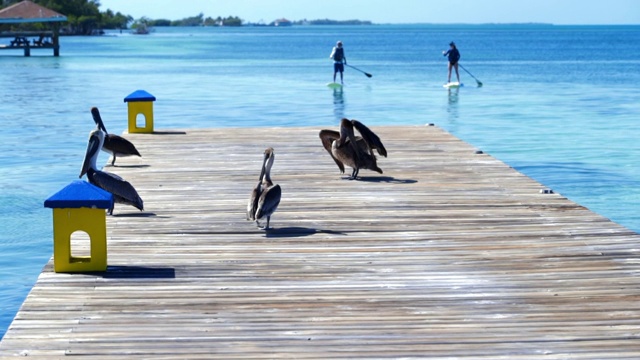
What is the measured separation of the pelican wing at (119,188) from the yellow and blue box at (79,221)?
83.6 inches

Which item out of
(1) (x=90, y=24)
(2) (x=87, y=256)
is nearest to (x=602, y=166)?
(2) (x=87, y=256)

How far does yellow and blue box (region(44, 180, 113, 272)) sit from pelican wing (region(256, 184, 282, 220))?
160 centimetres

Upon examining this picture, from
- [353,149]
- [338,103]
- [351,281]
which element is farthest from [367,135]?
[338,103]

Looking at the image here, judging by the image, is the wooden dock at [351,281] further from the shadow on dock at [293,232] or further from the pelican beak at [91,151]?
the pelican beak at [91,151]

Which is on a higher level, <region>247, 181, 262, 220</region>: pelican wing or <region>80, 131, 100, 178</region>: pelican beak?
<region>80, 131, 100, 178</region>: pelican beak

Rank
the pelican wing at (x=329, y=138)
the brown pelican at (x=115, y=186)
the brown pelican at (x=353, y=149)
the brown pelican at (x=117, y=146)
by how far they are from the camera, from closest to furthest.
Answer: the brown pelican at (x=115, y=186), the brown pelican at (x=353, y=149), the pelican wing at (x=329, y=138), the brown pelican at (x=117, y=146)

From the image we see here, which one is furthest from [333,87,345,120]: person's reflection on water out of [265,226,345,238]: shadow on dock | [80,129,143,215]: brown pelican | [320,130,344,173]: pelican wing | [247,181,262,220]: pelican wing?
[247,181,262,220]: pelican wing

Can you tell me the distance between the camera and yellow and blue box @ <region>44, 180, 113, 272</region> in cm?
739

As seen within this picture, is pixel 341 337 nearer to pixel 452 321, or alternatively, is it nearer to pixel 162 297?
pixel 452 321

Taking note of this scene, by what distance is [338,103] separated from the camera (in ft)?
111

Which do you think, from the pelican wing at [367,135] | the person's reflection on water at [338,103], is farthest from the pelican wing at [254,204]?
the person's reflection on water at [338,103]

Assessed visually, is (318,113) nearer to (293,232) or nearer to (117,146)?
(117,146)

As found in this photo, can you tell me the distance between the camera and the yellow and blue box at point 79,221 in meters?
7.39

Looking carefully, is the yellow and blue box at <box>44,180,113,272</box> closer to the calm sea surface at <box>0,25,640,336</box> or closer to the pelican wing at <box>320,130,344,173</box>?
the calm sea surface at <box>0,25,640,336</box>
